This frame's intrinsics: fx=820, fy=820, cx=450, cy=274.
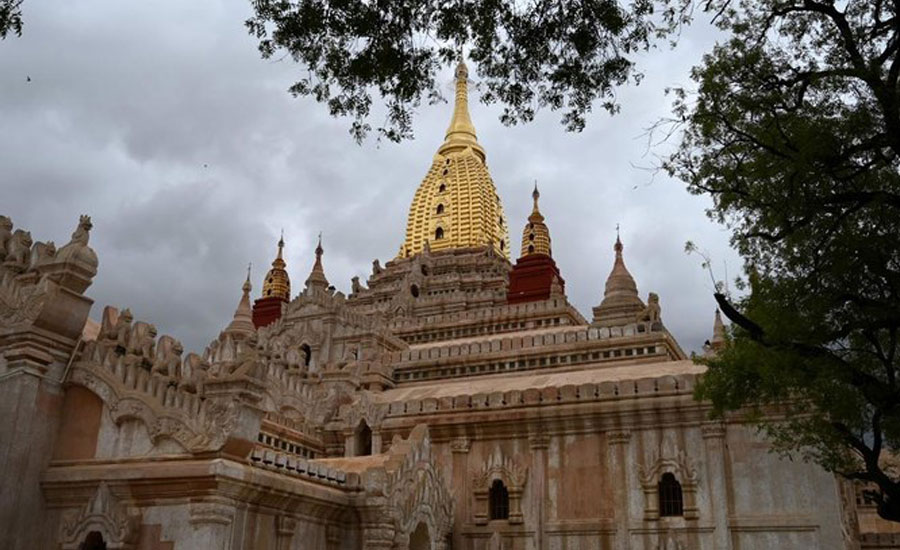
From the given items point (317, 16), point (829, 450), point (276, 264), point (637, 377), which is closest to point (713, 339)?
point (637, 377)

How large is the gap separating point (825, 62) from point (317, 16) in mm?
8433

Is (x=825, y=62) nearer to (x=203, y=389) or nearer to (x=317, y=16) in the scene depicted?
(x=317, y=16)

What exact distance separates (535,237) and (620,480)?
35.5 metres

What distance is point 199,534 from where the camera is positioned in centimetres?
1435

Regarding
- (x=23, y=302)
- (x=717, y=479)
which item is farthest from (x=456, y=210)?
(x=23, y=302)

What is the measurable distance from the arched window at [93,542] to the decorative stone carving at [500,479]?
38.7 ft

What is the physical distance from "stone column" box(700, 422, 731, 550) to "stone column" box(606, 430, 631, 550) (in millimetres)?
2233

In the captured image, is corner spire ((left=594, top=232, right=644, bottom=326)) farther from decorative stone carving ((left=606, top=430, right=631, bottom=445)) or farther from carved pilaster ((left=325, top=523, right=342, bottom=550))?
carved pilaster ((left=325, top=523, right=342, bottom=550))

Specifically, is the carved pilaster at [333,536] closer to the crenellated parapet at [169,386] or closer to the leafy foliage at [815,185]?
A: the crenellated parapet at [169,386]

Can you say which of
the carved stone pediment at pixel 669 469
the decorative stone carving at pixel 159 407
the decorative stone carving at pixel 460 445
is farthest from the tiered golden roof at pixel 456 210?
the decorative stone carving at pixel 159 407

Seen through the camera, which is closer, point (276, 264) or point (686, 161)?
point (686, 161)

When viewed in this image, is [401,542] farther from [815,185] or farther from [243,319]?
[243,319]

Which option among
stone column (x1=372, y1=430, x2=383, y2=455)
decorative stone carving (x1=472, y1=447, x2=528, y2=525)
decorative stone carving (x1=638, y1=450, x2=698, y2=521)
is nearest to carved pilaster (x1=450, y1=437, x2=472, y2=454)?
decorative stone carving (x1=472, y1=447, x2=528, y2=525)

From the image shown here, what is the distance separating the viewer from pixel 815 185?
43.7 ft
